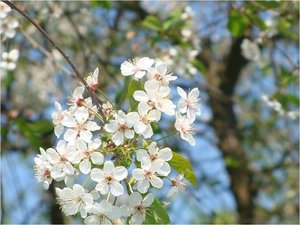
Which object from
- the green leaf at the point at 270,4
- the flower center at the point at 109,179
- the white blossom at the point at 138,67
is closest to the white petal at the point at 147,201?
the flower center at the point at 109,179

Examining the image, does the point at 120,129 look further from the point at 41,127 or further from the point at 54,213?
the point at 54,213

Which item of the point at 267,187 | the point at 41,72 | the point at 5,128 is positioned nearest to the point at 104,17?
the point at 41,72

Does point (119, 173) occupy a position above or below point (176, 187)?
above

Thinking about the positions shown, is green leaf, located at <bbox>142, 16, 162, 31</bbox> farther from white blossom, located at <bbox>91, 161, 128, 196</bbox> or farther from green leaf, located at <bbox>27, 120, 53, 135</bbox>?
white blossom, located at <bbox>91, 161, 128, 196</bbox>

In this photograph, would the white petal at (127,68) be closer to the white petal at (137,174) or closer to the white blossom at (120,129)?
the white blossom at (120,129)

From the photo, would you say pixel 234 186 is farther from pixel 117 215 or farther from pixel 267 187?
pixel 117 215

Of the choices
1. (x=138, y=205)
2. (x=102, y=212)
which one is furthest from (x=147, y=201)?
(x=102, y=212)
